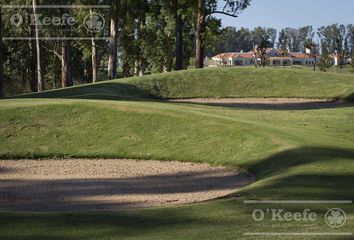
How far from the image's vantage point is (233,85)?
35.2 meters

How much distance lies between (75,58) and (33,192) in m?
62.7

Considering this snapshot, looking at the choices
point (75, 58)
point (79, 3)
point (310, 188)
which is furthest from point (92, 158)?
point (75, 58)

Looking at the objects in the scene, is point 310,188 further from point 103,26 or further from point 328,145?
point 103,26

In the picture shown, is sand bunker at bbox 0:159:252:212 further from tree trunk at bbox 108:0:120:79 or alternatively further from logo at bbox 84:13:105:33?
logo at bbox 84:13:105:33

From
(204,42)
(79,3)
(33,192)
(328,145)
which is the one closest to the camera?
(33,192)

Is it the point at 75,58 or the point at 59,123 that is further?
the point at 75,58

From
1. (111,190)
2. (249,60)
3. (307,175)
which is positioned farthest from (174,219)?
(249,60)

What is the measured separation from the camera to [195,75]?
120ft

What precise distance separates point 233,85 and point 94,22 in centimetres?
2966

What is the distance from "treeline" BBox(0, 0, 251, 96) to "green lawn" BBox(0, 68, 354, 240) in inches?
933

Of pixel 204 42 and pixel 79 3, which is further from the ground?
pixel 79 3

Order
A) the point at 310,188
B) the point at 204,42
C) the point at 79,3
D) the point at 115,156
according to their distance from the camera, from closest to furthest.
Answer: the point at 310,188 → the point at 115,156 → the point at 204,42 → the point at 79,3

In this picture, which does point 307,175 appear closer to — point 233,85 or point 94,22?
point 233,85

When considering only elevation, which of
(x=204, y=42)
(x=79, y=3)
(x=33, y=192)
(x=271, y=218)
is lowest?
(x=33, y=192)
